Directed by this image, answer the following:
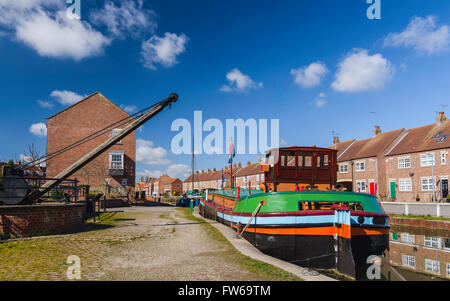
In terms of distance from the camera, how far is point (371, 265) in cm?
Answer: 857

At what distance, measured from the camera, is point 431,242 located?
15062 mm

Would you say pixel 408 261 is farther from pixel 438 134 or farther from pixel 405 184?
pixel 438 134

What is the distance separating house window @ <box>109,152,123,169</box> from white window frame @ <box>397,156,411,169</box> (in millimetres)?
31259

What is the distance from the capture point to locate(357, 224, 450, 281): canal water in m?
9.02

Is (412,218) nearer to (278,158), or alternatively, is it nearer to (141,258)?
(278,158)

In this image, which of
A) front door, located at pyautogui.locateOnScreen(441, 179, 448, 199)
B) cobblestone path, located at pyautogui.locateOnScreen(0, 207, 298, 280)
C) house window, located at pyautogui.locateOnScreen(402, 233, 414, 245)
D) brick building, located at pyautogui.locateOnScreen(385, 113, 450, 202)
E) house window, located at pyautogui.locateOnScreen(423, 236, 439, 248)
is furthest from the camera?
brick building, located at pyautogui.locateOnScreen(385, 113, 450, 202)

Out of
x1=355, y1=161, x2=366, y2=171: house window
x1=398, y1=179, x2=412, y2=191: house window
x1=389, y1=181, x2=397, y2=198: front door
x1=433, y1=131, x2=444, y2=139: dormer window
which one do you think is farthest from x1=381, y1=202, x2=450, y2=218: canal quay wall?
x1=355, y1=161, x2=366, y2=171: house window

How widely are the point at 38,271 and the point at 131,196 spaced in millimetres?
27528

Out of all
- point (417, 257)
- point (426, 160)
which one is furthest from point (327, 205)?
point (426, 160)

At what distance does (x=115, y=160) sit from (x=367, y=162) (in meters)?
30.2

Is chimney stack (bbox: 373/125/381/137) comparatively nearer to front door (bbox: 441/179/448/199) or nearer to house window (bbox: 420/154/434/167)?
house window (bbox: 420/154/434/167)

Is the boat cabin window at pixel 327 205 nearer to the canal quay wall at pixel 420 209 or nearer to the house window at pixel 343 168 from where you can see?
the canal quay wall at pixel 420 209

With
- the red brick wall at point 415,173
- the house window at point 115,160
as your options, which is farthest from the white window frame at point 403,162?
the house window at point 115,160
